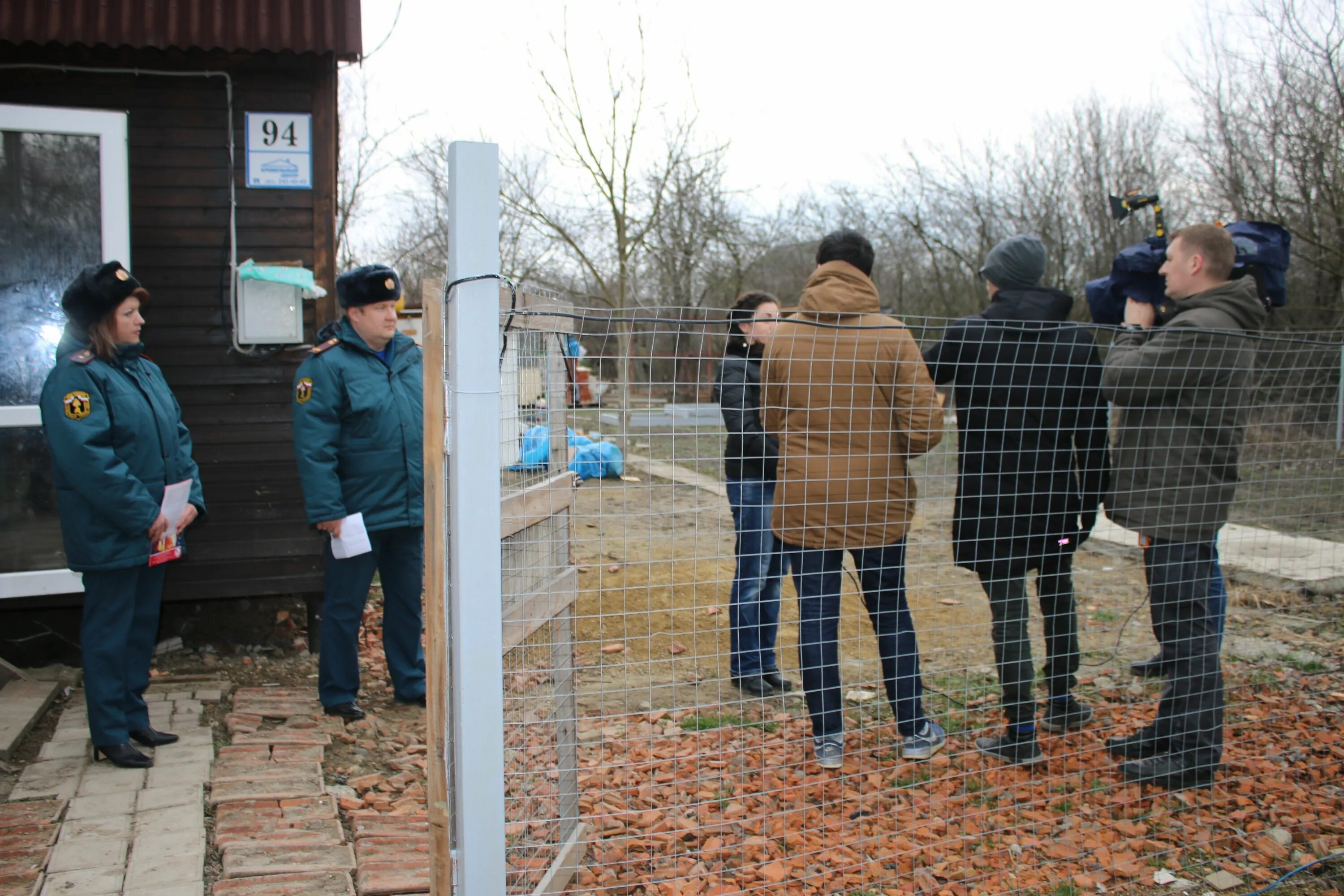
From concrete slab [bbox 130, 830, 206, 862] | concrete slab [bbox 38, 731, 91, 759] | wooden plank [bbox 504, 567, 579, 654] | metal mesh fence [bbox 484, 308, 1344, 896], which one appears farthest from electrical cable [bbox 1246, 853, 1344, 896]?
concrete slab [bbox 38, 731, 91, 759]

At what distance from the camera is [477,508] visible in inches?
78.8

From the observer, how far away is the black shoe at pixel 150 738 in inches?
145

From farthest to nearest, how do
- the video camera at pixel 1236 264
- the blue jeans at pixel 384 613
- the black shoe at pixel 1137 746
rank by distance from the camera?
the blue jeans at pixel 384 613
the video camera at pixel 1236 264
the black shoe at pixel 1137 746

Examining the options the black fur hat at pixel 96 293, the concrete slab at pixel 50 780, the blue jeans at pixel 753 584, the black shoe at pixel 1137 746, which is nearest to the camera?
the concrete slab at pixel 50 780

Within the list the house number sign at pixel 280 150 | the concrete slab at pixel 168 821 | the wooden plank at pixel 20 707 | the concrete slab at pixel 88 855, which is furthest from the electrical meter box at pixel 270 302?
the concrete slab at pixel 88 855

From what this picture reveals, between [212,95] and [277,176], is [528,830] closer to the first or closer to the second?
[277,176]

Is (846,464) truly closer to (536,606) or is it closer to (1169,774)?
(536,606)

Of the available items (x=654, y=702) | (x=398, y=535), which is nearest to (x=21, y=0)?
(x=398, y=535)

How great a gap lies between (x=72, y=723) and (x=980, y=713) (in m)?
3.94

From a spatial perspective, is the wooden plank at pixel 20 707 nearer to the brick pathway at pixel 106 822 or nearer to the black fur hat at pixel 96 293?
the brick pathway at pixel 106 822

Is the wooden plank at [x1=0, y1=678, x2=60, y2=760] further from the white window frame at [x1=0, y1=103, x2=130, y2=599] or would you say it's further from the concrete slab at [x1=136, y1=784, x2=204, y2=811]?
the concrete slab at [x1=136, y1=784, x2=204, y2=811]

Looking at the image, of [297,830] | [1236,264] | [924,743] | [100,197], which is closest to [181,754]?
[297,830]

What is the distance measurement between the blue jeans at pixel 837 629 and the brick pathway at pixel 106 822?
7.03 ft

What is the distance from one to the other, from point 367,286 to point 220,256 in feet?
4.70
